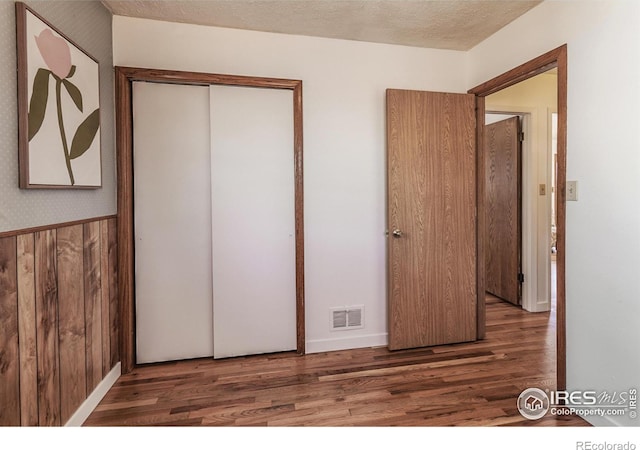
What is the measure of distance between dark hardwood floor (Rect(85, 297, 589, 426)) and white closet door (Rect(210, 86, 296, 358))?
24cm

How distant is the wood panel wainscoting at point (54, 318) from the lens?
128 centimetres

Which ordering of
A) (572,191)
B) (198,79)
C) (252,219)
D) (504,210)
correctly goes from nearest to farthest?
(572,191)
(198,79)
(252,219)
(504,210)

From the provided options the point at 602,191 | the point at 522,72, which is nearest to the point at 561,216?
the point at 602,191

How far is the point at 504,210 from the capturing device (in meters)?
3.70

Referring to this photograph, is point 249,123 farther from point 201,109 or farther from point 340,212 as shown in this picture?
point 340,212

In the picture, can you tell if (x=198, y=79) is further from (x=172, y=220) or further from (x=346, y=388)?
(x=346, y=388)

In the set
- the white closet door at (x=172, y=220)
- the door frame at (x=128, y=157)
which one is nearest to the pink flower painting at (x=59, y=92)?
the door frame at (x=128, y=157)

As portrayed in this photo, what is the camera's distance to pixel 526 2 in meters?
2.02

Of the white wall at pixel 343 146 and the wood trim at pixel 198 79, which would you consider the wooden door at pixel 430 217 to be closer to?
the white wall at pixel 343 146

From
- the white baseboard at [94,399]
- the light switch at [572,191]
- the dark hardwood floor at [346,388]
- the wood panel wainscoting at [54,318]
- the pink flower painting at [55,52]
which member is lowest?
the dark hardwood floor at [346,388]

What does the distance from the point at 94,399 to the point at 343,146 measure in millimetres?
2227

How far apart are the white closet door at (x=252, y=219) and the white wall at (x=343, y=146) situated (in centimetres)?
16

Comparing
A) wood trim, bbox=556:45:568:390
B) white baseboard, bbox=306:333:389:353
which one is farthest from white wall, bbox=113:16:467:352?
wood trim, bbox=556:45:568:390
